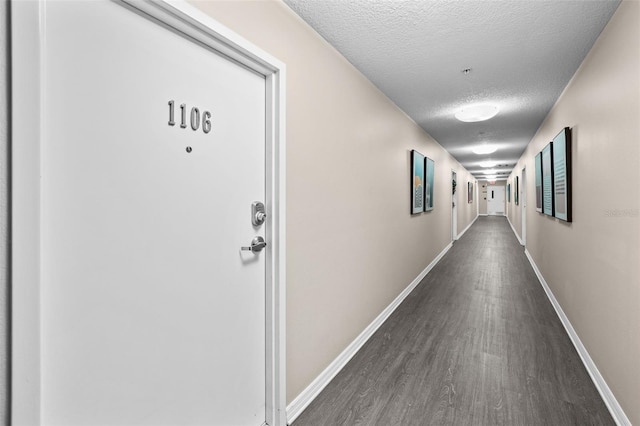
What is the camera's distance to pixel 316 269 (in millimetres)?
1978

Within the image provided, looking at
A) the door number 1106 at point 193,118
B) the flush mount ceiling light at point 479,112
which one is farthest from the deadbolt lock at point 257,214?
the flush mount ceiling light at point 479,112

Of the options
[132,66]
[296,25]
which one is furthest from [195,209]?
[296,25]

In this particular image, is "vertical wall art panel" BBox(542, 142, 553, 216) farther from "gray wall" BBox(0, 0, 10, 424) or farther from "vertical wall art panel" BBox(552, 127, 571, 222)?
"gray wall" BBox(0, 0, 10, 424)

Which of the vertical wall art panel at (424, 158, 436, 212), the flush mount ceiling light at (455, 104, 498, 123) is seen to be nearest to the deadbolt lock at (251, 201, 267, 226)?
the flush mount ceiling light at (455, 104, 498, 123)

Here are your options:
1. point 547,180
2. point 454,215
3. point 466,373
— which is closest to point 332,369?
point 466,373

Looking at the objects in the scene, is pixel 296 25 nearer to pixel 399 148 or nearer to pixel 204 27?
pixel 204 27

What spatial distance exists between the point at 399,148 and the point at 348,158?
1.48m

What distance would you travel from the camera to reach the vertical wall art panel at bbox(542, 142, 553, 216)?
3.42 meters

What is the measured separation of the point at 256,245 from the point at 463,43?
6.18 ft

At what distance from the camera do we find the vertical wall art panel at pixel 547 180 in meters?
3.42

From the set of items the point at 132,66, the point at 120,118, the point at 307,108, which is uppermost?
the point at 307,108

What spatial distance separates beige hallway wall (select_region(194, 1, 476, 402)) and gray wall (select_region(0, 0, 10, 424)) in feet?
2.34

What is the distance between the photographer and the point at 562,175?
2.88 m

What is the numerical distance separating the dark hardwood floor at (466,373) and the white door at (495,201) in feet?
52.7
